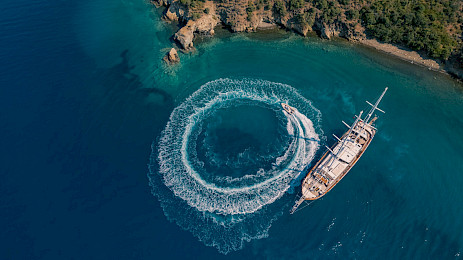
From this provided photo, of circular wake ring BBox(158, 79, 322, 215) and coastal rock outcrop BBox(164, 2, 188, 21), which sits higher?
coastal rock outcrop BBox(164, 2, 188, 21)

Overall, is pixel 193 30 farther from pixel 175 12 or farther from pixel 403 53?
pixel 403 53

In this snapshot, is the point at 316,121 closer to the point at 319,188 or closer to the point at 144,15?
the point at 319,188

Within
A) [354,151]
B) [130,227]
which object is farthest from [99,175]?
[354,151]

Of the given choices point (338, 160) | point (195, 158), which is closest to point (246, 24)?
point (195, 158)

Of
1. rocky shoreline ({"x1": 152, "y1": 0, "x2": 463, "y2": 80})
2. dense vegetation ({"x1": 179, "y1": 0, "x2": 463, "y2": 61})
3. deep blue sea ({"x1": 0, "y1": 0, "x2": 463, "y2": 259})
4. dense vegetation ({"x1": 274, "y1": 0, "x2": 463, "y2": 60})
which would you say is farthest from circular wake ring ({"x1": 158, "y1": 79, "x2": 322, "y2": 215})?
dense vegetation ({"x1": 274, "y1": 0, "x2": 463, "y2": 60})

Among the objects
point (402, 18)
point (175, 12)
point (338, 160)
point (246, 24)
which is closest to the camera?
point (338, 160)

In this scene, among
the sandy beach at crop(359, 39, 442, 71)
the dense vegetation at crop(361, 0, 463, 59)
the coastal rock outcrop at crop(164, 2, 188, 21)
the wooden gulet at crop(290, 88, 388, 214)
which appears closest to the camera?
the wooden gulet at crop(290, 88, 388, 214)

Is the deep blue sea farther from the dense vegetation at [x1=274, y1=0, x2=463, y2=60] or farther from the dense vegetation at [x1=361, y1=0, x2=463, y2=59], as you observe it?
the dense vegetation at [x1=361, y1=0, x2=463, y2=59]
